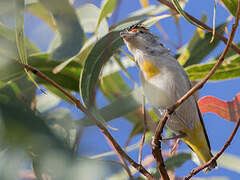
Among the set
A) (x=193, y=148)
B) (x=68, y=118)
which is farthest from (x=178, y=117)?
(x=68, y=118)

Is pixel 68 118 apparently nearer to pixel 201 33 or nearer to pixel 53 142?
pixel 53 142

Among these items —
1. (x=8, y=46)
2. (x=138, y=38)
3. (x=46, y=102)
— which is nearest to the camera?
(x=8, y=46)

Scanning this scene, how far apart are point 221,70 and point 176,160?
54 centimetres

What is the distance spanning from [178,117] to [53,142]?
1.58 metres

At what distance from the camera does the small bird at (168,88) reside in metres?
1.78

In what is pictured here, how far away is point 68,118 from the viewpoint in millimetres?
568

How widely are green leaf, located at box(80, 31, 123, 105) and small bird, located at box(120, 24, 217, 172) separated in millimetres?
76

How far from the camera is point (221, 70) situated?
6.71ft

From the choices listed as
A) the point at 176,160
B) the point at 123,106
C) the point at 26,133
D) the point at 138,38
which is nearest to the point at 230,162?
the point at 176,160

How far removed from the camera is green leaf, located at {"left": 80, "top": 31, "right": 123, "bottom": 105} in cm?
159

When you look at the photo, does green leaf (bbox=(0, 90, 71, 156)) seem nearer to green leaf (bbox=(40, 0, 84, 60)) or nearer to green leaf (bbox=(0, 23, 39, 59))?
green leaf (bbox=(0, 23, 39, 59))

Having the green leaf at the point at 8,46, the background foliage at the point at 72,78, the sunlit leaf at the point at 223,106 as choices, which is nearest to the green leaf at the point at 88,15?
the background foliage at the point at 72,78

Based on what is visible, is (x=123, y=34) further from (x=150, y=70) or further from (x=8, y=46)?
(x=8, y=46)

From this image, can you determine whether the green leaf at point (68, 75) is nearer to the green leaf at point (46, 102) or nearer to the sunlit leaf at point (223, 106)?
the green leaf at point (46, 102)
